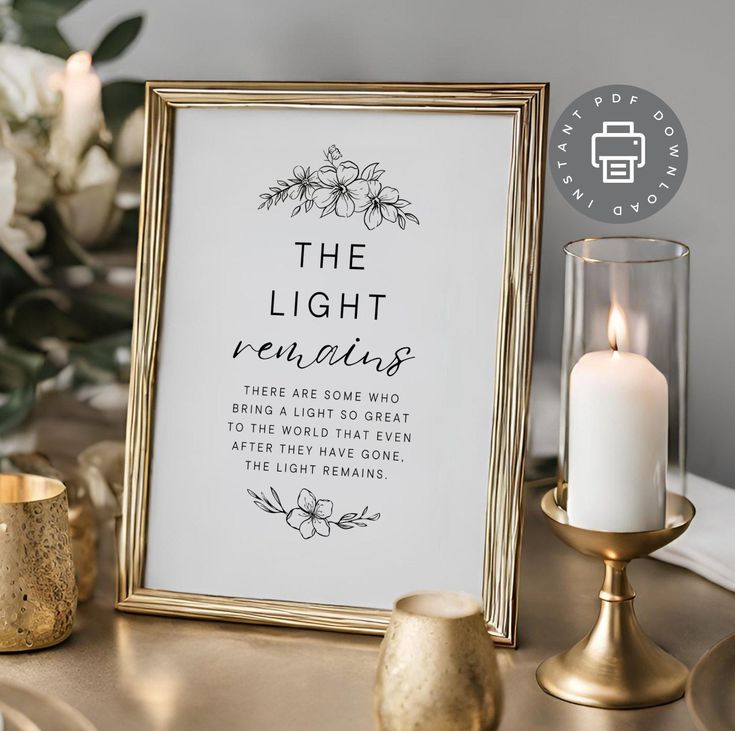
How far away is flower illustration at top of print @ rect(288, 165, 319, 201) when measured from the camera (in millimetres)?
767

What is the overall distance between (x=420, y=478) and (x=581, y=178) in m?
0.36

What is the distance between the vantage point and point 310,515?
29.7 inches

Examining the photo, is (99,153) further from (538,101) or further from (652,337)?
(652,337)

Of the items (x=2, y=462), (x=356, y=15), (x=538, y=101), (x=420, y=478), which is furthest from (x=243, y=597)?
(x=356, y=15)

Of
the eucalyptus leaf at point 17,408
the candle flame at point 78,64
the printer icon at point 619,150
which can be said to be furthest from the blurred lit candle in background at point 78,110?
the printer icon at point 619,150

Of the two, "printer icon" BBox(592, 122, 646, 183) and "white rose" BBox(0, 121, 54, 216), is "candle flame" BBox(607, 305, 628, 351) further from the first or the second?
"white rose" BBox(0, 121, 54, 216)

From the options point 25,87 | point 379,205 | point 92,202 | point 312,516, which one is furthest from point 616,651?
point 25,87

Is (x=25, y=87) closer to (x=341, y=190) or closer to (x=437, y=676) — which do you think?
(x=341, y=190)

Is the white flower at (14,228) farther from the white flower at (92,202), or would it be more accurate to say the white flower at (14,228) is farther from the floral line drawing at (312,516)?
the floral line drawing at (312,516)

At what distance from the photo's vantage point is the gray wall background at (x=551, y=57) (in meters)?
0.90

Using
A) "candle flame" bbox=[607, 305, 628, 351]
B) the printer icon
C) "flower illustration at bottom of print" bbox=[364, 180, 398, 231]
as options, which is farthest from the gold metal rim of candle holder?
the printer icon

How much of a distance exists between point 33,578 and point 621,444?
1.39ft

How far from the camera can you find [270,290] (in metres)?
0.77

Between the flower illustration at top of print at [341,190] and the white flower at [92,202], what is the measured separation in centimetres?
24
